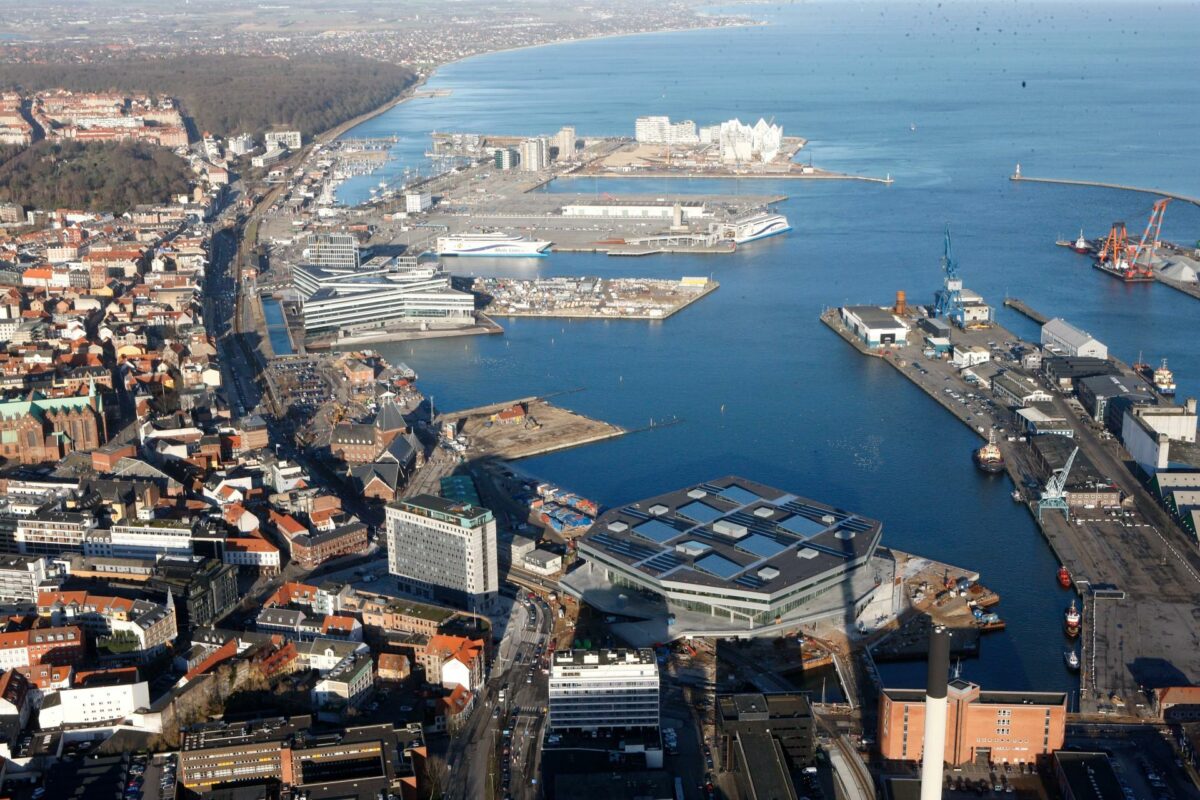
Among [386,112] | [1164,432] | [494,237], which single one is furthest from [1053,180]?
[386,112]

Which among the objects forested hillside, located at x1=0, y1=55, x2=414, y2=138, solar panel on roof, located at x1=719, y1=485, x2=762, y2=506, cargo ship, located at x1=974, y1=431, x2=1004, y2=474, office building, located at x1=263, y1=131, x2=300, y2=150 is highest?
forested hillside, located at x1=0, y1=55, x2=414, y2=138

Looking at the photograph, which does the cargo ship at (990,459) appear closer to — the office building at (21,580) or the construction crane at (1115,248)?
the office building at (21,580)

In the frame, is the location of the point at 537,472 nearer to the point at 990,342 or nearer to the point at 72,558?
the point at 72,558

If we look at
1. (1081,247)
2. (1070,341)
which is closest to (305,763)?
(1070,341)

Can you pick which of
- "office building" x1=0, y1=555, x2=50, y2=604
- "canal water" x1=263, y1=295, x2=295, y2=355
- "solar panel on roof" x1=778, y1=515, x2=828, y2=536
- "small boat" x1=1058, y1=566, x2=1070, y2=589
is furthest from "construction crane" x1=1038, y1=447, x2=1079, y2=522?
"canal water" x1=263, y1=295, x2=295, y2=355

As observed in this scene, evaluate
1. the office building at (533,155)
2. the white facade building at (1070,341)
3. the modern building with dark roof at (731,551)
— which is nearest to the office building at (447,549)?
the modern building with dark roof at (731,551)

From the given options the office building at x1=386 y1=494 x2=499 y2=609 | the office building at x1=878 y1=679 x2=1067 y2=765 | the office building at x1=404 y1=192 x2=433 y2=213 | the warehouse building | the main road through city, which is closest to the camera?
the main road through city

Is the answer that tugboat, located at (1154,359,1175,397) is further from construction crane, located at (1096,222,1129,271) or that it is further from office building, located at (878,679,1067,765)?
office building, located at (878,679,1067,765)
